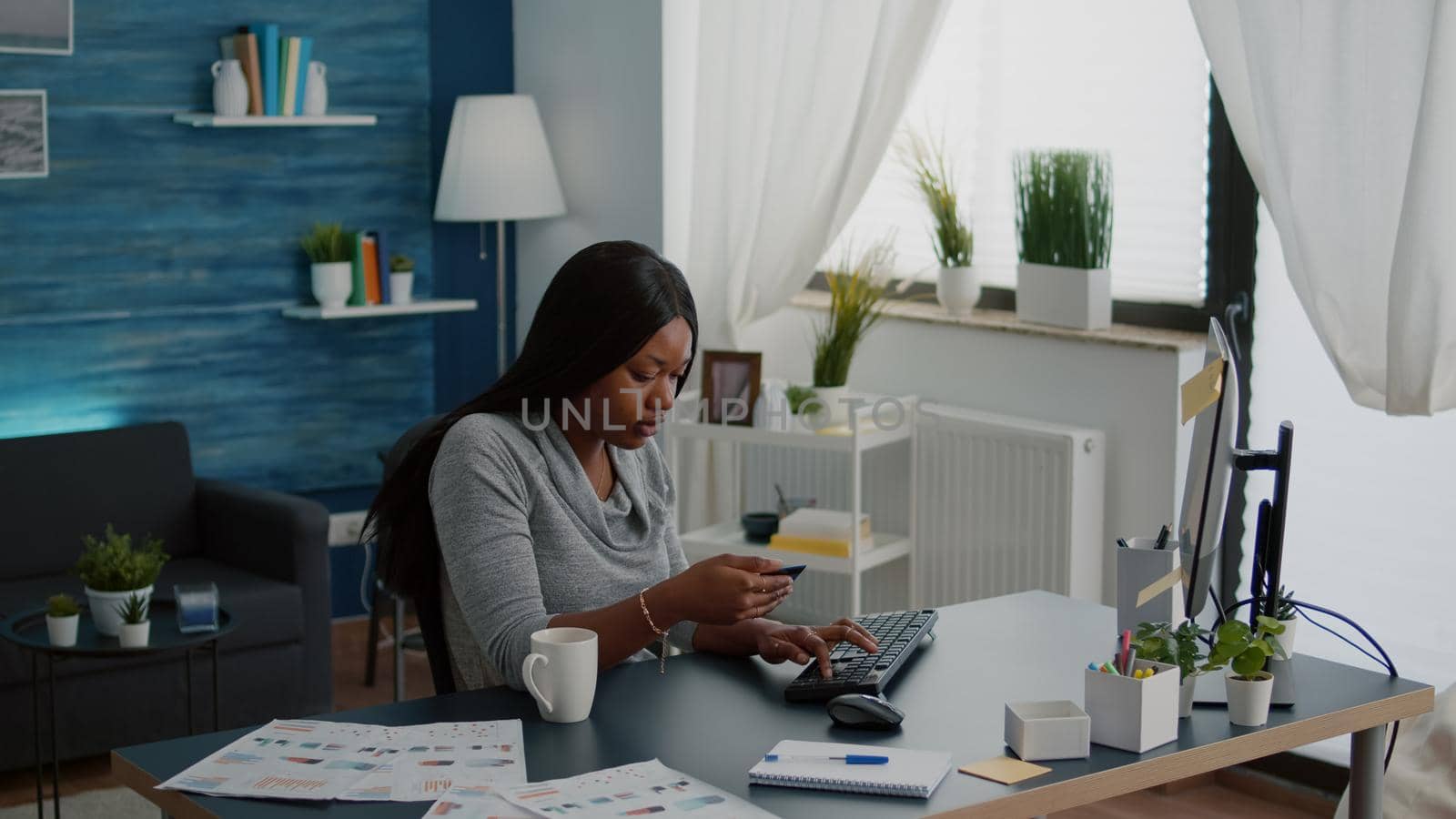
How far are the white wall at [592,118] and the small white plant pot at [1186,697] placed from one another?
2.94 m

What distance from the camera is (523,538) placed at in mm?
2059

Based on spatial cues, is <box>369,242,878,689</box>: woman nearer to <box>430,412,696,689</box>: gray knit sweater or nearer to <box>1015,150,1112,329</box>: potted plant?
<box>430,412,696,689</box>: gray knit sweater

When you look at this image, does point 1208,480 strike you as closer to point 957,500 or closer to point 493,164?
point 957,500

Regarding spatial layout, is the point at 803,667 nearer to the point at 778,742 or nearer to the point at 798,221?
the point at 778,742

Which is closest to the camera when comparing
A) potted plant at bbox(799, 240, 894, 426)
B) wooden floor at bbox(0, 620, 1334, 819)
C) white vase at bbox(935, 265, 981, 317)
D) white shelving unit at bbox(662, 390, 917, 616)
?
wooden floor at bbox(0, 620, 1334, 819)

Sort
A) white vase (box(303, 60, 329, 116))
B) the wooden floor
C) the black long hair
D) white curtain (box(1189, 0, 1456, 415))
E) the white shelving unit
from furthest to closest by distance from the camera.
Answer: white vase (box(303, 60, 329, 116))
the white shelving unit
the wooden floor
white curtain (box(1189, 0, 1456, 415))
the black long hair

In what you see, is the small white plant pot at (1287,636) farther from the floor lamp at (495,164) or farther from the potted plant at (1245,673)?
the floor lamp at (495,164)

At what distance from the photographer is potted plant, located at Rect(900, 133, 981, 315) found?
13.5ft

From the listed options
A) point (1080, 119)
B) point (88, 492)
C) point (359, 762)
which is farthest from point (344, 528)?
point (359, 762)

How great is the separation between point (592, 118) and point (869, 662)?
311 cm

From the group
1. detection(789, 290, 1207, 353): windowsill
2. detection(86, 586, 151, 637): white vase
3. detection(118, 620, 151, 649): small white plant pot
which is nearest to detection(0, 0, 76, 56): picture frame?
detection(86, 586, 151, 637): white vase

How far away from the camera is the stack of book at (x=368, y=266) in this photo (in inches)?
186

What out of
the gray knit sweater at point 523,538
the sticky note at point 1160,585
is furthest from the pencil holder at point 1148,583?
the gray knit sweater at point 523,538

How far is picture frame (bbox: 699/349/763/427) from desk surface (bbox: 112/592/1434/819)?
184 cm
